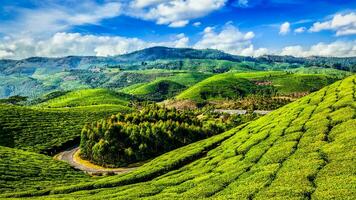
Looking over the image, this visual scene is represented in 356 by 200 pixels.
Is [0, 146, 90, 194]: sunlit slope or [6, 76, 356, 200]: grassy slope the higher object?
[6, 76, 356, 200]: grassy slope

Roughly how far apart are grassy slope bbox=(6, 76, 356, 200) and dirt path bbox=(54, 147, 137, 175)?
52.4m

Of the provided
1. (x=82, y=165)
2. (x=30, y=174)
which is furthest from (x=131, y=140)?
(x=30, y=174)

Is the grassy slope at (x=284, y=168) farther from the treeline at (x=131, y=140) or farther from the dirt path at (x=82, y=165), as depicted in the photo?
the treeline at (x=131, y=140)

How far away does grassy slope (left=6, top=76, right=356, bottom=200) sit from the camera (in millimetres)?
42438

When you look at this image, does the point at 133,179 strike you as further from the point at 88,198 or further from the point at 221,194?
the point at 221,194

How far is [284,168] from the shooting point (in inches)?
1988

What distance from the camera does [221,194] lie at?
48.6 meters

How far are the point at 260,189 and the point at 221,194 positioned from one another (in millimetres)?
5523

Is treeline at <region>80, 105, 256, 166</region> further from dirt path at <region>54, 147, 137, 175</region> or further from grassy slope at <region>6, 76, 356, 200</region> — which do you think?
grassy slope at <region>6, 76, 356, 200</region>

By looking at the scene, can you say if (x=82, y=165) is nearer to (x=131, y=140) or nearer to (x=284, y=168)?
(x=131, y=140)

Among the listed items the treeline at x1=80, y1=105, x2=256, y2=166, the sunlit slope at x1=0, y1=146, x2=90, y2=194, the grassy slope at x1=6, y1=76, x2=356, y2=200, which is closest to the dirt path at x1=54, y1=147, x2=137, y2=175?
the treeline at x1=80, y1=105, x2=256, y2=166

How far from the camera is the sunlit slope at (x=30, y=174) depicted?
93.4m

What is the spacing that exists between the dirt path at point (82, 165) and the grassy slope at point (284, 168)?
5239 cm

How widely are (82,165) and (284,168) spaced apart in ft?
379
